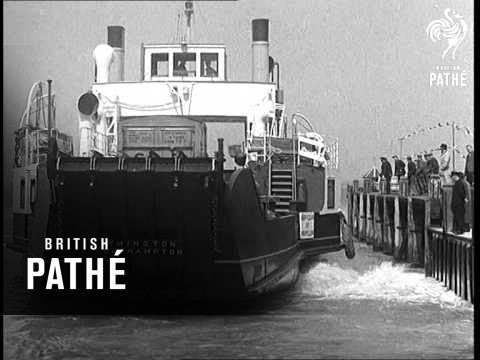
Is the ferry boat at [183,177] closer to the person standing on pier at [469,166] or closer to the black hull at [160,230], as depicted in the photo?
the black hull at [160,230]

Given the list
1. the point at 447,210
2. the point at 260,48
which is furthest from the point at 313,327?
the point at 260,48

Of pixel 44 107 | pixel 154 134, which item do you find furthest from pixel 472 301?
pixel 44 107

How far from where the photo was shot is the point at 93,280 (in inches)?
364

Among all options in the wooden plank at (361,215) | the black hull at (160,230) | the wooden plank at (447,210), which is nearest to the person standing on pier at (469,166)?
the wooden plank at (447,210)

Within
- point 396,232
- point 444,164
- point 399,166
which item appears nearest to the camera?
point 444,164

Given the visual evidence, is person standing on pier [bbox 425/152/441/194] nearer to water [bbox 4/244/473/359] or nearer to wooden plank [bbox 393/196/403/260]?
wooden plank [bbox 393/196/403/260]

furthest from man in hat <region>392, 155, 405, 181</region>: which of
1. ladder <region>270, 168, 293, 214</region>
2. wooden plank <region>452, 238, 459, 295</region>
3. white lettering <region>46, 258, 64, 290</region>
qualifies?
white lettering <region>46, 258, 64, 290</region>

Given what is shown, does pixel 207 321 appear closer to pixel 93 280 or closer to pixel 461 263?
pixel 93 280

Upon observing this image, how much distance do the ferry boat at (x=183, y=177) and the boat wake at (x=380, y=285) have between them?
0.15 m

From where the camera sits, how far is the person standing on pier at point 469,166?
916 centimetres

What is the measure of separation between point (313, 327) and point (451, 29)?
1966 millimetres

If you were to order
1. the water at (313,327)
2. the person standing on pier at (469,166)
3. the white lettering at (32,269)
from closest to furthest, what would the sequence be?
the water at (313,327) < the person standing on pier at (469,166) < the white lettering at (32,269)

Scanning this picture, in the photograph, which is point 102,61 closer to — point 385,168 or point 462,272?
point 385,168
